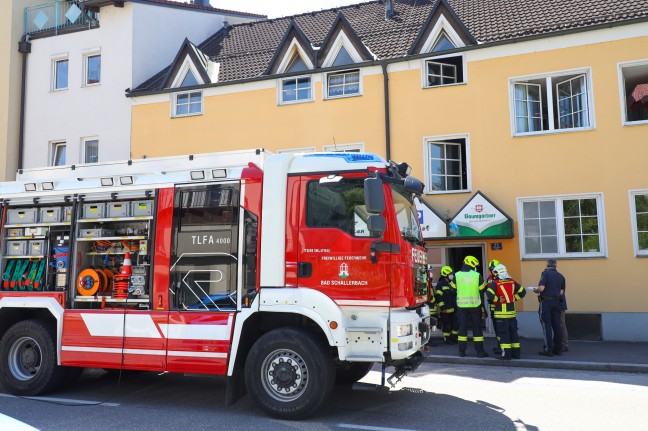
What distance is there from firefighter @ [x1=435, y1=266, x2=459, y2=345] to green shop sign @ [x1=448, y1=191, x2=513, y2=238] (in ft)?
5.14

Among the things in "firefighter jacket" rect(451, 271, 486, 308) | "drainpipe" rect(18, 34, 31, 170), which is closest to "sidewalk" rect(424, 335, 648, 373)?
"firefighter jacket" rect(451, 271, 486, 308)

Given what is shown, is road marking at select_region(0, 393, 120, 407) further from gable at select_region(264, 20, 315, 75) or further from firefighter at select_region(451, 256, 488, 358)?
gable at select_region(264, 20, 315, 75)

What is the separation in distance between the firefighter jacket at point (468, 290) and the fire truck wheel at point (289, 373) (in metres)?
5.15

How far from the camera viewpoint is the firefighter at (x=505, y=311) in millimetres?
10016

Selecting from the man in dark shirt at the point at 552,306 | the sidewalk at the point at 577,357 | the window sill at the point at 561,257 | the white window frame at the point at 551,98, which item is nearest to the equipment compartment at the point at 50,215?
the sidewalk at the point at 577,357

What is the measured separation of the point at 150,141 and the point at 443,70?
9.17m

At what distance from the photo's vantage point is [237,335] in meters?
6.21

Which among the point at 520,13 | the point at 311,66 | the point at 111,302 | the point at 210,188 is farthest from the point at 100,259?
the point at 520,13

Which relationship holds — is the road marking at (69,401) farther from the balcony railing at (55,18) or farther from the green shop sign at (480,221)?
the balcony railing at (55,18)

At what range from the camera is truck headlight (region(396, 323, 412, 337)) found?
5918 millimetres

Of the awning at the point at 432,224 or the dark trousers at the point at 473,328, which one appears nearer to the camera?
the dark trousers at the point at 473,328

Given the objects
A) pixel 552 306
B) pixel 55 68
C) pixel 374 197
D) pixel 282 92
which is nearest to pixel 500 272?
pixel 552 306

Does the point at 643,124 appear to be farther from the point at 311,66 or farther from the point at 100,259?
the point at 100,259

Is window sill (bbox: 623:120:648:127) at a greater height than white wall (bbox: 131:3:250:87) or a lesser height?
lesser
